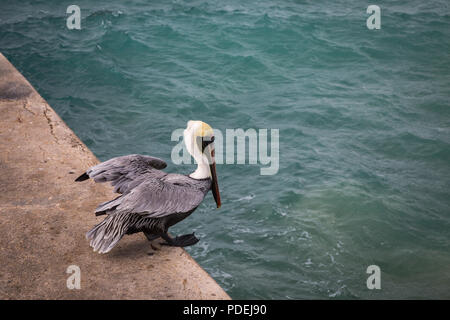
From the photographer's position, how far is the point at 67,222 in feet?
10.6

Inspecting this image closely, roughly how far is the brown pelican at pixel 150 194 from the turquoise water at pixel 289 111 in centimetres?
180

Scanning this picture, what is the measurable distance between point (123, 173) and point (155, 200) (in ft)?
1.20

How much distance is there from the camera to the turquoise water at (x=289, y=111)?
16.7 feet

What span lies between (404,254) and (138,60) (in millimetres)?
7135

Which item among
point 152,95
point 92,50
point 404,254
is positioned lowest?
point 404,254

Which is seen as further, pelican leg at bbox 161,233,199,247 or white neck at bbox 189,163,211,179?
white neck at bbox 189,163,211,179

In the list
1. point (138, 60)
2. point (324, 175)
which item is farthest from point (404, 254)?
point (138, 60)

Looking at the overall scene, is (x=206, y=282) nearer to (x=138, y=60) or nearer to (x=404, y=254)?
(x=404, y=254)

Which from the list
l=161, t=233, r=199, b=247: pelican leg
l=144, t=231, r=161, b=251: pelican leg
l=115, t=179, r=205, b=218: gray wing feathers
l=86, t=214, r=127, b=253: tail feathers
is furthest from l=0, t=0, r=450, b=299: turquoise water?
l=86, t=214, r=127, b=253: tail feathers

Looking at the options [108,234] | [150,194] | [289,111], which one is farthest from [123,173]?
[289,111]

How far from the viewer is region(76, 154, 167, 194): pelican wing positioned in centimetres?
302

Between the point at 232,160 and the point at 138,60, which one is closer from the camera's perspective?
the point at 232,160

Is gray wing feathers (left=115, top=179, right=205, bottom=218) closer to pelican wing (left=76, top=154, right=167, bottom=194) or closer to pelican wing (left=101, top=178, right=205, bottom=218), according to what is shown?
pelican wing (left=101, top=178, right=205, bottom=218)
